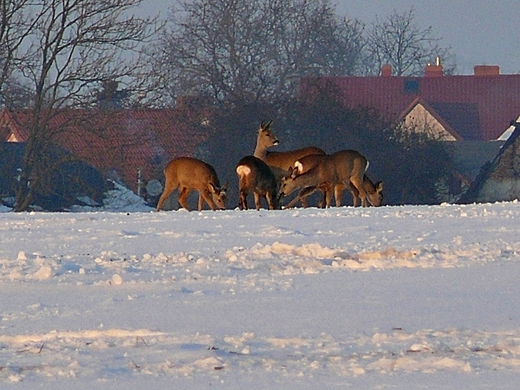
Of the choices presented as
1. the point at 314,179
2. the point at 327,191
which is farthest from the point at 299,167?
the point at 327,191

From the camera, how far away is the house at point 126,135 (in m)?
41.6

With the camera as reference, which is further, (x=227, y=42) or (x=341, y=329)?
(x=227, y=42)

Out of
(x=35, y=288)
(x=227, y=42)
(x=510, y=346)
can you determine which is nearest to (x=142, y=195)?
(x=227, y=42)

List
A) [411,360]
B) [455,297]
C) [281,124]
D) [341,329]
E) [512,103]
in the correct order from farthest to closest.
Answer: [512,103], [281,124], [455,297], [341,329], [411,360]

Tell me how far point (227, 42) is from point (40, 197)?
33722 mm

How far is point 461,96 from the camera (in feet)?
286

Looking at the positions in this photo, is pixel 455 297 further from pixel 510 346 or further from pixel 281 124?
pixel 281 124

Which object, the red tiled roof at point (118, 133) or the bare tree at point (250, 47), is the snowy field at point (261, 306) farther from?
the bare tree at point (250, 47)

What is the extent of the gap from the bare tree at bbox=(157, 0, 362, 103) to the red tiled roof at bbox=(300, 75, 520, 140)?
461 cm

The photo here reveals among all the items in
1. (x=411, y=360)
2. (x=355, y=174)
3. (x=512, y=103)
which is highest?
(x=512, y=103)

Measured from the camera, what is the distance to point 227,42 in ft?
253

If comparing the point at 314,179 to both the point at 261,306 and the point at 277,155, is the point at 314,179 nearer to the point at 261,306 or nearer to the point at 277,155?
the point at 277,155

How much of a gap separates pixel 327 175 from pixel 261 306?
14295 millimetres

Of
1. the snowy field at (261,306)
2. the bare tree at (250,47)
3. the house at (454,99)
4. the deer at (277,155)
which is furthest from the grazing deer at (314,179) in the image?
the house at (454,99)
